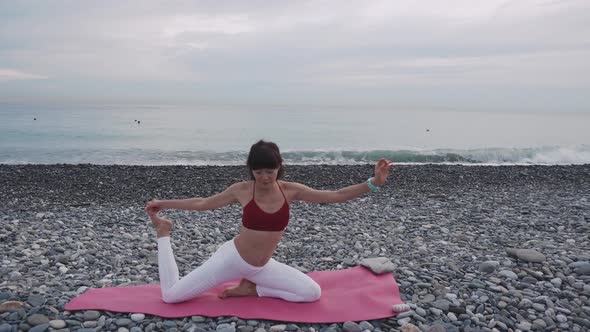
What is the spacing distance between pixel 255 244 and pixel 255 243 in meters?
A: 0.01

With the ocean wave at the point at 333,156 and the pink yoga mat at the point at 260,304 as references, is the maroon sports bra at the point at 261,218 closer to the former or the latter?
the pink yoga mat at the point at 260,304

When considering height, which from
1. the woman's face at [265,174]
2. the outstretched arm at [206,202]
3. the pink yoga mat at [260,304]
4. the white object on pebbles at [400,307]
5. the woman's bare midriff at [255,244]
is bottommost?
the pink yoga mat at [260,304]

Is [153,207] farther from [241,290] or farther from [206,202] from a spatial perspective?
[241,290]

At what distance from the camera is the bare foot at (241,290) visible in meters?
5.11

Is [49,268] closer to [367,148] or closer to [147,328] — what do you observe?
[147,328]

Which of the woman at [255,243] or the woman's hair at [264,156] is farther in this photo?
the woman at [255,243]

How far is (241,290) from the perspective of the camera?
5.13 metres

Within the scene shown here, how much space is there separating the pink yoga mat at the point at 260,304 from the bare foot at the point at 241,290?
0.06 m

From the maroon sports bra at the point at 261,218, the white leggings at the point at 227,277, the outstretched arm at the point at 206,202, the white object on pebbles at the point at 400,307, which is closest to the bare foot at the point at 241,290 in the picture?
the white leggings at the point at 227,277

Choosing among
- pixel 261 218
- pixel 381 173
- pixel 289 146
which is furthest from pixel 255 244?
pixel 289 146

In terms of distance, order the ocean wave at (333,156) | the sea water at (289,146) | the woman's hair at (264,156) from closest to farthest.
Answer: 1. the woman's hair at (264,156)
2. the ocean wave at (333,156)
3. the sea water at (289,146)

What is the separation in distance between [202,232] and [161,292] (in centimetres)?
367

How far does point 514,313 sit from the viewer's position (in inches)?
191

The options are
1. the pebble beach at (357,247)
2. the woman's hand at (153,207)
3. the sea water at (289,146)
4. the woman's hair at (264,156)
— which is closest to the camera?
the woman's hair at (264,156)
